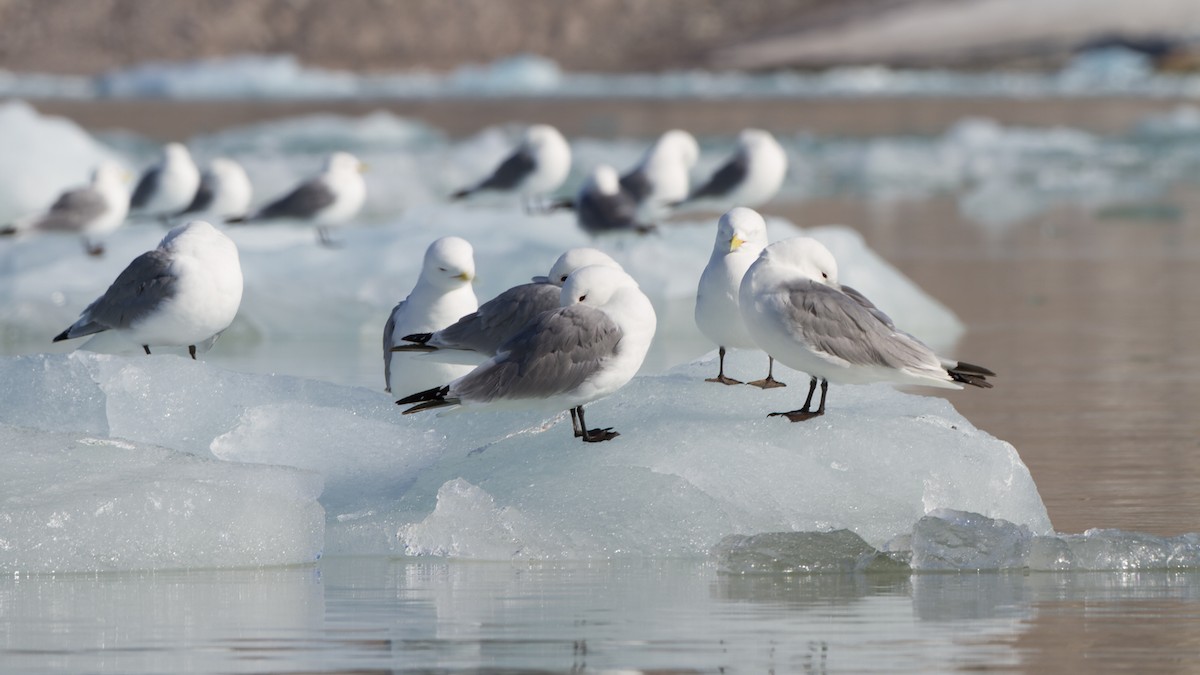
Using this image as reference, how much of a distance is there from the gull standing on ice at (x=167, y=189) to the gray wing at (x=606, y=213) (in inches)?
130

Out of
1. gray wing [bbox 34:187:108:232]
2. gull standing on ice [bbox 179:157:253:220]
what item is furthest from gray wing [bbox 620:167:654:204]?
gray wing [bbox 34:187:108:232]

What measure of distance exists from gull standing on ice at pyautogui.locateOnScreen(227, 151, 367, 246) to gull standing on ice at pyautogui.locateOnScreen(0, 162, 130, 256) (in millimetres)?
681

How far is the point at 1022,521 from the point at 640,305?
38.5 inches

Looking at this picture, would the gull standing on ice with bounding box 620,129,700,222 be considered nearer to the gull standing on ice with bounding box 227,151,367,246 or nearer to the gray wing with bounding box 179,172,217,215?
the gull standing on ice with bounding box 227,151,367,246

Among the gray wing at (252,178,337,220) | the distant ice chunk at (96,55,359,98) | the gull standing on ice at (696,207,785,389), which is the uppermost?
the distant ice chunk at (96,55,359,98)

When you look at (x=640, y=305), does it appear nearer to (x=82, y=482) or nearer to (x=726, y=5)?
(x=82, y=482)

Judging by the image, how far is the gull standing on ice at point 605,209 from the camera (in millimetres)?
10656

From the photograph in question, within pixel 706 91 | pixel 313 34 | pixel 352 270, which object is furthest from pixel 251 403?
pixel 313 34

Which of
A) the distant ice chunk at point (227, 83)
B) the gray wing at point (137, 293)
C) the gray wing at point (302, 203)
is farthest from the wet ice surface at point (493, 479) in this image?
the distant ice chunk at point (227, 83)

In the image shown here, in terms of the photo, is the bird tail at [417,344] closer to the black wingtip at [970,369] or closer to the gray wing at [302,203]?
the black wingtip at [970,369]

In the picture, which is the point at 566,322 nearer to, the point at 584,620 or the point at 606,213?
the point at 584,620

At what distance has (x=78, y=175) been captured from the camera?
593 inches

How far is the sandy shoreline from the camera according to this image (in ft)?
113

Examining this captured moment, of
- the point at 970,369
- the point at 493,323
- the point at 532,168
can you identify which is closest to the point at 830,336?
the point at 970,369
